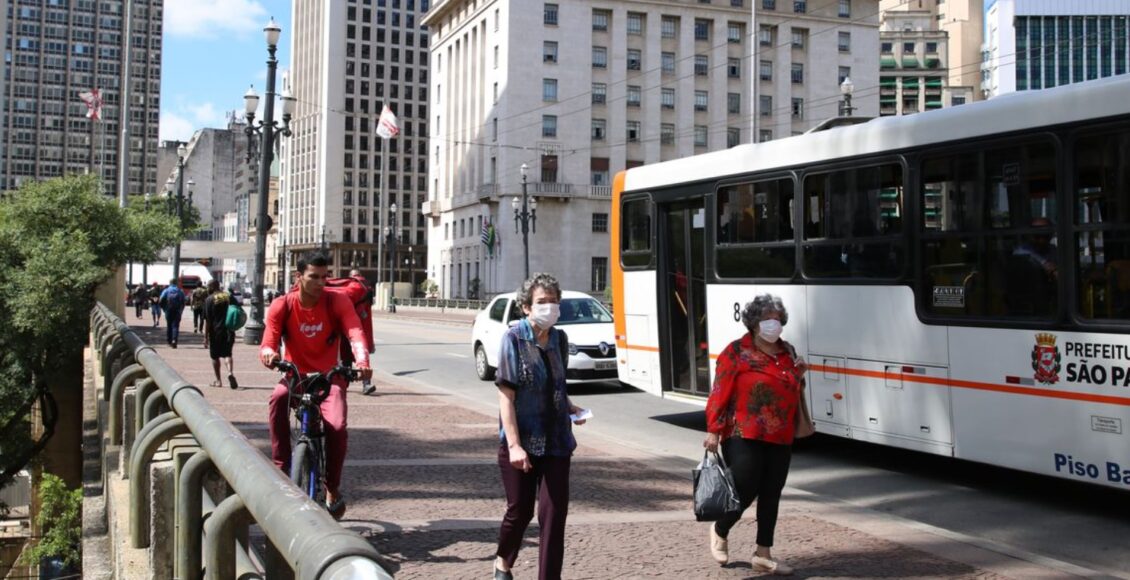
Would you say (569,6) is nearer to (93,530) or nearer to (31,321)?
(31,321)

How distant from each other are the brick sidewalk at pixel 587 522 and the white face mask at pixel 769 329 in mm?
1451

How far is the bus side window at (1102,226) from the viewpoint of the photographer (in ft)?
27.3

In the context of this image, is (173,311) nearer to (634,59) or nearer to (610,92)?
(610,92)

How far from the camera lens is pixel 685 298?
1346 centimetres

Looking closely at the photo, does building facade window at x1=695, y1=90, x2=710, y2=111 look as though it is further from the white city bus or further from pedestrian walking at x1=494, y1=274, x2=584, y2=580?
pedestrian walking at x1=494, y1=274, x2=584, y2=580

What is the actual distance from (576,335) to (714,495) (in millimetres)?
12113

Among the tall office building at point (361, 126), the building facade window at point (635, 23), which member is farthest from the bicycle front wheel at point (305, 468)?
the tall office building at point (361, 126)

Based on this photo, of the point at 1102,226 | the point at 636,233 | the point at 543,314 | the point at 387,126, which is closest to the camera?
the point at 543,314

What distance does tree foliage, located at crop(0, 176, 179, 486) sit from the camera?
85.4 feet

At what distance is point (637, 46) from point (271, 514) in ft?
269

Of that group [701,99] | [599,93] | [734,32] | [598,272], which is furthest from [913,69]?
[598,272]

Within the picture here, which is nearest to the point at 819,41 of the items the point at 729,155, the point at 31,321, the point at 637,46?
the point at 637,46

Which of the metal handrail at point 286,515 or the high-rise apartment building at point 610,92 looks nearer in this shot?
the metal handrail at point 286,515

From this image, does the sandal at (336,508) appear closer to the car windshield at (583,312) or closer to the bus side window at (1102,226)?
the bus side window at (1102,226)
